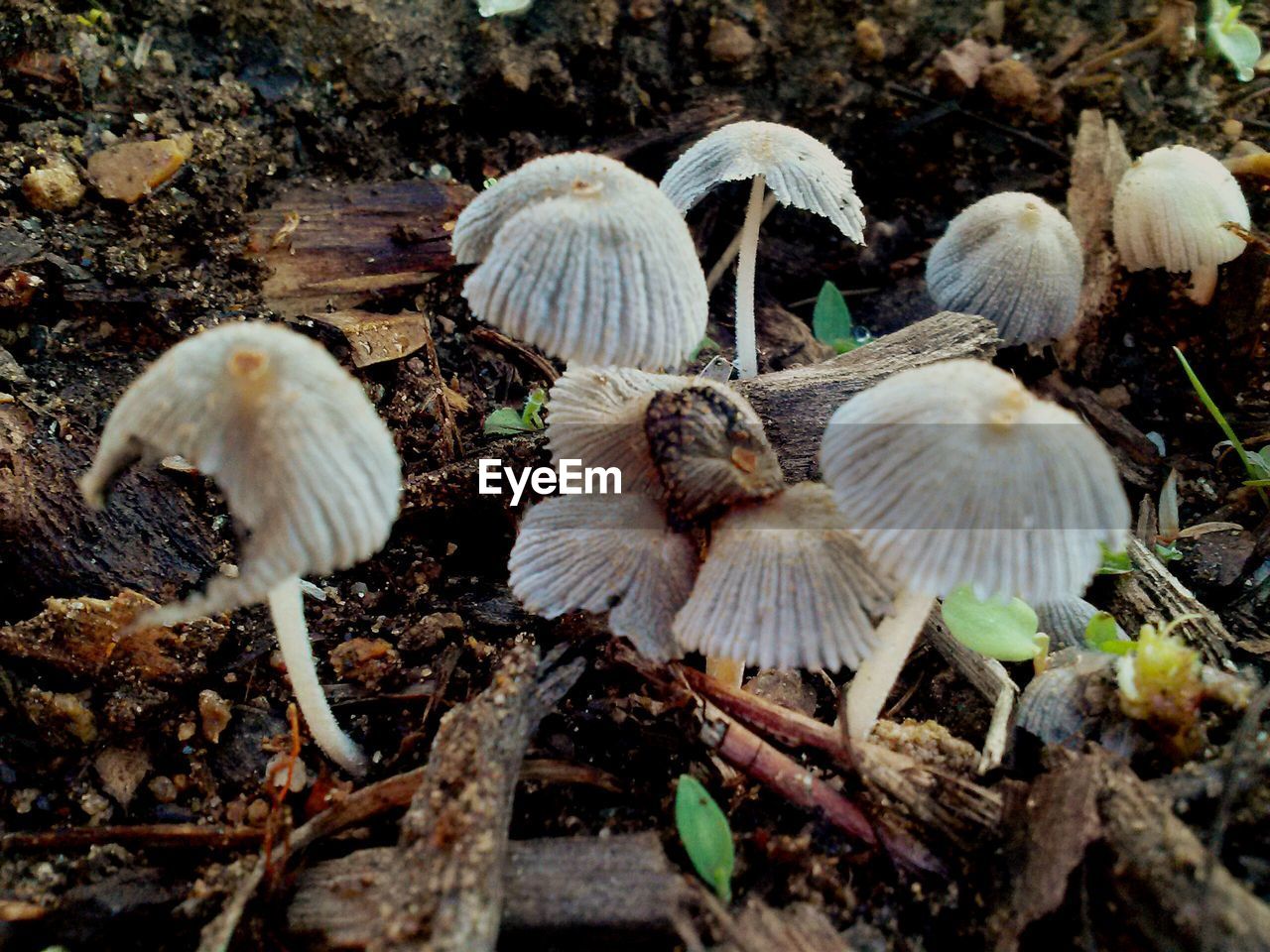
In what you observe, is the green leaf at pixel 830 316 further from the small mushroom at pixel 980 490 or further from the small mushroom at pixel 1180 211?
the small mushroom at pixel 980 490

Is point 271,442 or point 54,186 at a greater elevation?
point 54,186

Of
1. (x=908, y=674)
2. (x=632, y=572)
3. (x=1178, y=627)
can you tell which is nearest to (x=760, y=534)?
(x=632, y=572)

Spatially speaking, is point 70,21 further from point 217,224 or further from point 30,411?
point 30,411

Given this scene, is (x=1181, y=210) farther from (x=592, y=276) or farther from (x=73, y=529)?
(x=73, y=529)

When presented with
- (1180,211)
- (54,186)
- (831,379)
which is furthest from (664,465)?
(1180,211)

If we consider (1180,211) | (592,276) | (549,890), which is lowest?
(549,890)

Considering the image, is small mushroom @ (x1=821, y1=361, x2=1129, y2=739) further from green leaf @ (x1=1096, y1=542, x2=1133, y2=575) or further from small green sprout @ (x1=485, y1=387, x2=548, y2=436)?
small green sprout @ (x1=485, y1=387, x2=548, y2=436)

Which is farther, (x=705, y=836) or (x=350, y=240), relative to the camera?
(x=350, y=240)
